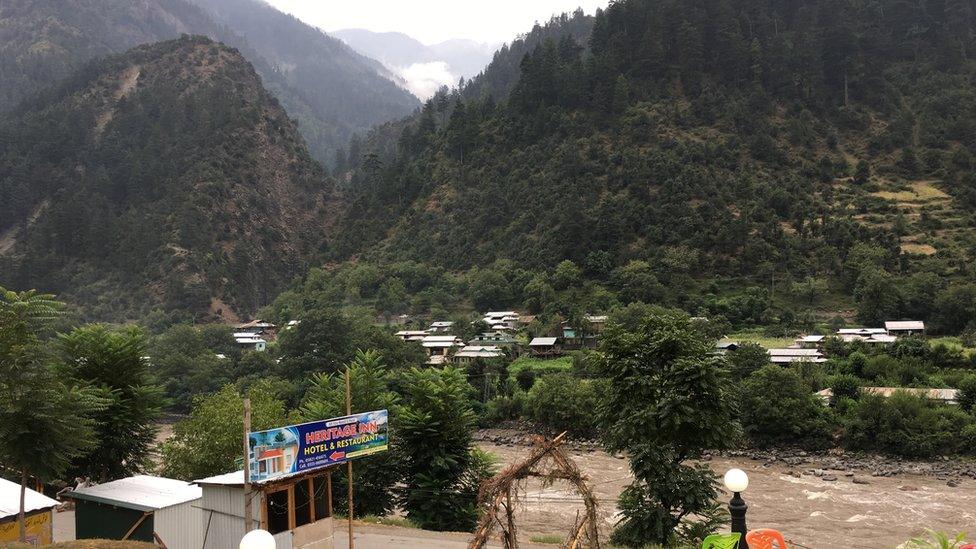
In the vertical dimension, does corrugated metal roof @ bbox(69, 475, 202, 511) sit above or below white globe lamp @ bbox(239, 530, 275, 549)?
below

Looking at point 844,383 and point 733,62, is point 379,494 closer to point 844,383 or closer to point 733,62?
point 844,383

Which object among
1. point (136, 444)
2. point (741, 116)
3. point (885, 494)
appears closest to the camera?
point (136, 444)

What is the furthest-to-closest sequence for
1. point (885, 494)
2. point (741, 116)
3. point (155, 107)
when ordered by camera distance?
point (155, 107) → point (741, 116) → point (885, 494)

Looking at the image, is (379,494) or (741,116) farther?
(741,116)

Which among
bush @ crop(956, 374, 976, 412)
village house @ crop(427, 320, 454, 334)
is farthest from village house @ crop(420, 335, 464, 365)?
bush @ crop(956, 374, 976, 412)

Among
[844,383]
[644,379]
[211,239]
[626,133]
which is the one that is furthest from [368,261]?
[644,379]

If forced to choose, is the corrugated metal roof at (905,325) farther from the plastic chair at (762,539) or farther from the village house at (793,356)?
the plastic chair at (762,539)

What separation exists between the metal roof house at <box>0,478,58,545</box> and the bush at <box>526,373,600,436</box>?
28.5m

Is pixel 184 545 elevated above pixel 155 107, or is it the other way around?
pixel 155 107

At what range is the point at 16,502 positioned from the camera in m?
12.6

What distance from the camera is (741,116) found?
238 feet

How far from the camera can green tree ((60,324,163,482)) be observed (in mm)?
19281

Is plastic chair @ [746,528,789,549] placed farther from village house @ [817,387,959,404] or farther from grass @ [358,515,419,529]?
village house @ [817,387,959,404]

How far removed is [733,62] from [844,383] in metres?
52.8
